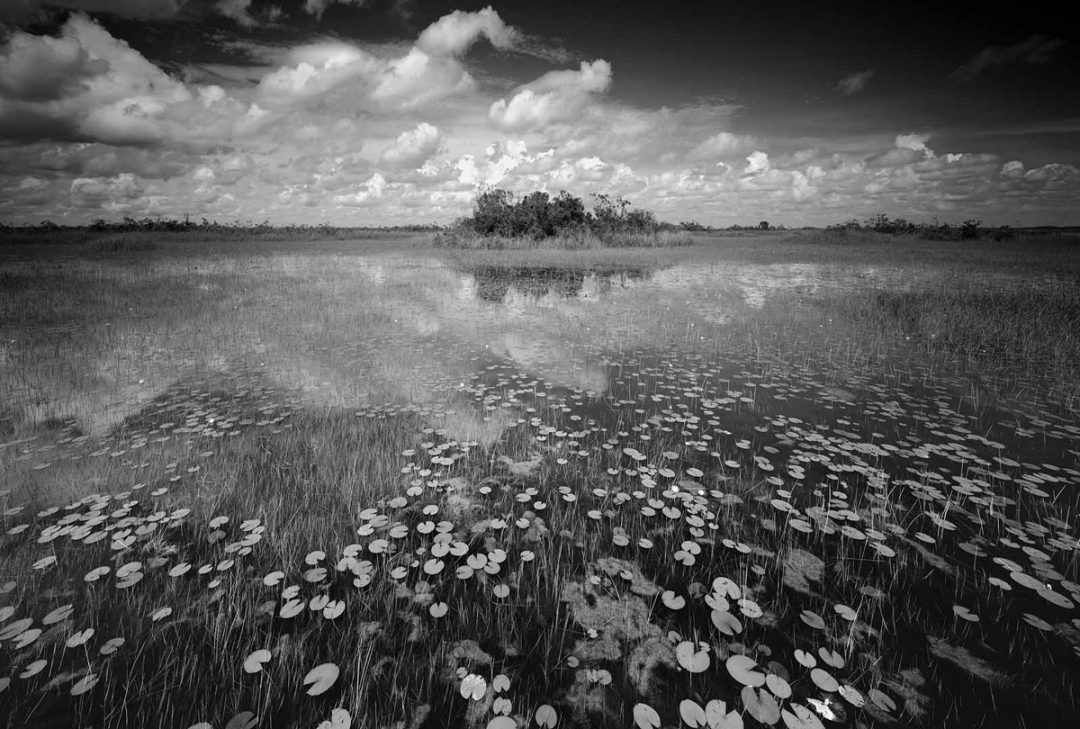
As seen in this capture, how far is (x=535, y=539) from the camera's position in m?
3.77

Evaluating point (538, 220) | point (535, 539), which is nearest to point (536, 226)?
point (538, 220)

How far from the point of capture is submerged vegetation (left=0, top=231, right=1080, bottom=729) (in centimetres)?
247

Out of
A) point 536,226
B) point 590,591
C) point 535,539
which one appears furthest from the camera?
point 536,226

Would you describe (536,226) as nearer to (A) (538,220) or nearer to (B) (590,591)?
(A) (538,220)

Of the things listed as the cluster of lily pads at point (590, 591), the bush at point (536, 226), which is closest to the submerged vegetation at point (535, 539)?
the cluster of lily pads at point (590, 591)

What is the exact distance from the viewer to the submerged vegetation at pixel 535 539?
2.47 metres

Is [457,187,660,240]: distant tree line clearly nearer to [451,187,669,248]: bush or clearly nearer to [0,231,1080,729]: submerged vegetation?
[451,187,669,248]: bush

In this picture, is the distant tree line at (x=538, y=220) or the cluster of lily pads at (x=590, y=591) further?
the distant tree line at (x=538, y=220)

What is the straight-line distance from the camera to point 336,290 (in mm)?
17875

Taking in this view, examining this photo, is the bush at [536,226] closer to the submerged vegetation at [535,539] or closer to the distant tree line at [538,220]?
the distant tree line at [538,220]

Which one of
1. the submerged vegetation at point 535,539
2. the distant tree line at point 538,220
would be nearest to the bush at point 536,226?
the distant tree line at point 538,220

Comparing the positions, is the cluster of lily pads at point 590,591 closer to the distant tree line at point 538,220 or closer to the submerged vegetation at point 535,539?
the submerged vegetation at point 535,539

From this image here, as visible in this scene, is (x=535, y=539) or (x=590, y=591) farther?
(x=535, y=539)

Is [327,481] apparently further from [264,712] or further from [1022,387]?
[1022,387]
